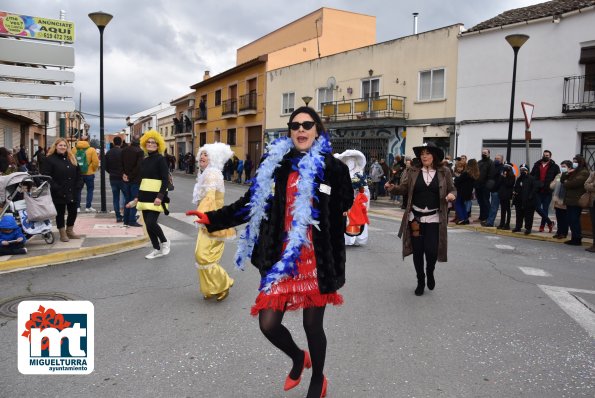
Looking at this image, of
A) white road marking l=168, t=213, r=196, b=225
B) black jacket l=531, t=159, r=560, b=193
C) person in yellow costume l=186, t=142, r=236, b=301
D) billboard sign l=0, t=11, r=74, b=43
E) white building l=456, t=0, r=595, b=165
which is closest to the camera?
person in yellow costume l=186, t=142, r=236, b=301

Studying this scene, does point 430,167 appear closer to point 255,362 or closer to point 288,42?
point 255,362

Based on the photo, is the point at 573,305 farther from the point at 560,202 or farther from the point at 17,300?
the point at 17,300

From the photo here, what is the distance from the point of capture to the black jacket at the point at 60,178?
7.95 m

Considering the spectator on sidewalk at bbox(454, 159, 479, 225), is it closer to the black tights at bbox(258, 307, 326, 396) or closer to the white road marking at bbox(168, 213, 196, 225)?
the white road marking at bbox(168, 213, 196, 225)

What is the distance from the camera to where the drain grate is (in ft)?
15.5

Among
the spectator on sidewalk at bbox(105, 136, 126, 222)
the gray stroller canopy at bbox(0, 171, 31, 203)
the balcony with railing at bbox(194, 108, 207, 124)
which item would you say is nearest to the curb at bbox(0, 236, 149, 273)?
the gray stroller canopy at bbox(0, 171, 31, 203)

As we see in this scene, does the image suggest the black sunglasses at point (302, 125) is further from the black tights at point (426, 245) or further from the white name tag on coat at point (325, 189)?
the black tights at point (426, 245)

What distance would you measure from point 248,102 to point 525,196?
2535 cm

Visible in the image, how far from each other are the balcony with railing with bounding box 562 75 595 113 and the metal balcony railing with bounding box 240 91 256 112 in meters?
21.1

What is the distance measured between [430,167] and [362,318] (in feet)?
6.76

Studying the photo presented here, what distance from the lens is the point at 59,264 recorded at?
699 centimetres

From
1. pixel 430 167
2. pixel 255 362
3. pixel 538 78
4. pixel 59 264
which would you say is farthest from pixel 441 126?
pixel 255 362

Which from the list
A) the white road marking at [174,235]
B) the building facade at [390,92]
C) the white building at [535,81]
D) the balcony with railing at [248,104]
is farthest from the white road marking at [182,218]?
the balcony with railing at [248,104]

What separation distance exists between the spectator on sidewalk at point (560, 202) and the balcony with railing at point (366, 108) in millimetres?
10985
